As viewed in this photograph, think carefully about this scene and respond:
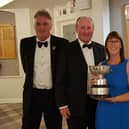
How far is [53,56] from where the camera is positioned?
2672mm

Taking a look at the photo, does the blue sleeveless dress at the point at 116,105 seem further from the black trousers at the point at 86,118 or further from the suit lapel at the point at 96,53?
the suit lapel at the point at 96,53

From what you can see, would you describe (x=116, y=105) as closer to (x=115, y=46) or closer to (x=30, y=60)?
(x=115, y=46)

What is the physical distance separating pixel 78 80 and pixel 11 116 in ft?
10.7

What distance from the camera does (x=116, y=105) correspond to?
7.51 feet

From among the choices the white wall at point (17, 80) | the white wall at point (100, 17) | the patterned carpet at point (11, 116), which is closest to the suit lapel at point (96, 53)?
the white wall at point (100, 17)

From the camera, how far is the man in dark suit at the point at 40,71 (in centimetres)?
266

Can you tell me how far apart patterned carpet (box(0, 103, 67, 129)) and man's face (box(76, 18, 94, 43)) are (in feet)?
7.70

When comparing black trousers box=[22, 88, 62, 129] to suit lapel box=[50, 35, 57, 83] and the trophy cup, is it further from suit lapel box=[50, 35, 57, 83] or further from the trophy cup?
the trophy cup

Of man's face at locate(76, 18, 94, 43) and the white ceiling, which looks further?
the white ceiling

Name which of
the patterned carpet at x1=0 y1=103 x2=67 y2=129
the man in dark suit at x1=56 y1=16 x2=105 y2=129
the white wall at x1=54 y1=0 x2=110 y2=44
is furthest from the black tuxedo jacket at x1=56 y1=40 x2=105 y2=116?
the patterned carpet at x1=0 y1=103 x2=67 y2=129

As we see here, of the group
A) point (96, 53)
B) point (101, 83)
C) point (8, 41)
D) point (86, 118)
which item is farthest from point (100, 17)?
point (8, 41)

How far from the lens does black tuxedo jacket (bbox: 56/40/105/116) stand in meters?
2.50

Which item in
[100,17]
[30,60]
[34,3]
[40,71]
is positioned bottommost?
[40,71]

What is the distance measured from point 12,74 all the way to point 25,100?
4.19 metres
